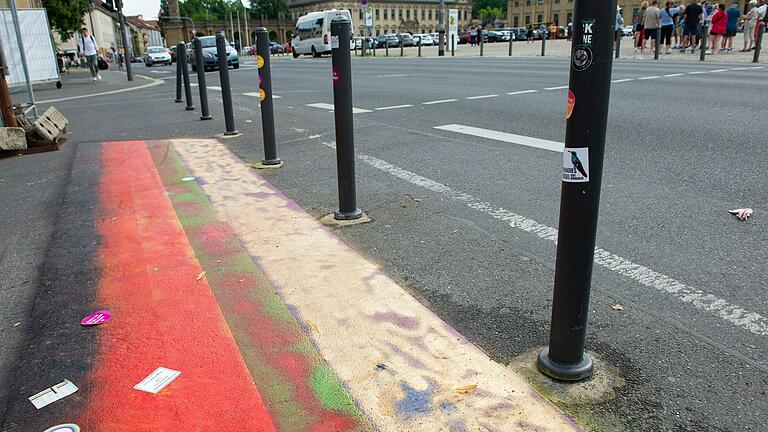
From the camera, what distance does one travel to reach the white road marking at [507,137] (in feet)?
20.0

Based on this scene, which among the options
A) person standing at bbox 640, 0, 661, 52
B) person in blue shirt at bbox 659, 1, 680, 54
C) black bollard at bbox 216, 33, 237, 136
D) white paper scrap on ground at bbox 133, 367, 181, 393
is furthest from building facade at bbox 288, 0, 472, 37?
white paper scrap on ground at bbox 133, 367, 181, 393

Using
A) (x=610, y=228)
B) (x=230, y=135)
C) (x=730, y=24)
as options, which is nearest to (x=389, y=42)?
(x=730, y=24)

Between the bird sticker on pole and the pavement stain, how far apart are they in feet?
3.56

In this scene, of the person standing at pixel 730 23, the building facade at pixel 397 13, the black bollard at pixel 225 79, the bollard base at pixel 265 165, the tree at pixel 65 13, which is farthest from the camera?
the building facade at pixel 397 13

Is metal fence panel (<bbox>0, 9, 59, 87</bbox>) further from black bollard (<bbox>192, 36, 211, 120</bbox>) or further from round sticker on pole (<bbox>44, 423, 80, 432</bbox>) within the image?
round sticker on pole (<bbox>44, 423, 80, 432</bbox>)

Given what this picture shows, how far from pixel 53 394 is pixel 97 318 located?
615mm

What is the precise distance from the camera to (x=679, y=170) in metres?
4.93

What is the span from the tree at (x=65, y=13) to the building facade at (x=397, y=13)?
85840 millimetres

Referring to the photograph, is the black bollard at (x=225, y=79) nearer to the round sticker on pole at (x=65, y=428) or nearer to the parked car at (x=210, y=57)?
the round sticker on pole at (x=65, y=428)

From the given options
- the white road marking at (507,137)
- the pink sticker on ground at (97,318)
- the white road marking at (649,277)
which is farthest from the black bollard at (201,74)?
the pink sticker on ground at (97,318)

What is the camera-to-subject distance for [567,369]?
214 centimetres

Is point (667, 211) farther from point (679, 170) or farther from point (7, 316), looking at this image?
point (7, 316)

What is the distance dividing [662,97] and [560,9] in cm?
9875

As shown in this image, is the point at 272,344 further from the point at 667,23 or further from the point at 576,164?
the point at 667,23
